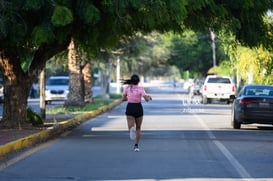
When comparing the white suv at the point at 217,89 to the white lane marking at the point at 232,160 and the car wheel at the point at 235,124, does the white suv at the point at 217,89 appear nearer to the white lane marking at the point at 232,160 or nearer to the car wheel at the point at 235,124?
the car wheel at the point at 235,124

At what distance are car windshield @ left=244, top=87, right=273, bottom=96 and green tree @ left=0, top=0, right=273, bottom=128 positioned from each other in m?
3.05

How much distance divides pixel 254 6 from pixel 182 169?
833cm

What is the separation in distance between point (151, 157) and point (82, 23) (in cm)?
486

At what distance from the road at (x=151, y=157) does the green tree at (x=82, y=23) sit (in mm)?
2257

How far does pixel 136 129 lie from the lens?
50.5 ft

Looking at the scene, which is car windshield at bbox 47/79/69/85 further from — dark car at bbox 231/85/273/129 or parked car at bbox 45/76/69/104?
dark car at bbox 231/85/273/129

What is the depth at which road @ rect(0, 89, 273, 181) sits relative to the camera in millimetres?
11602

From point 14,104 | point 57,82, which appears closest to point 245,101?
point 14,104

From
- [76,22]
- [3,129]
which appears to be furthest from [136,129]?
[3,129]

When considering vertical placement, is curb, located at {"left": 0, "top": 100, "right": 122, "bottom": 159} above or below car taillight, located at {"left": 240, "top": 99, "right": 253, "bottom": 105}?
below

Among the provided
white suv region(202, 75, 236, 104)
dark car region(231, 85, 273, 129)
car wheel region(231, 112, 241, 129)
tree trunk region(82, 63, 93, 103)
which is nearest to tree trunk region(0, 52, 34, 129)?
dark car region(231, 85, 273, 129)

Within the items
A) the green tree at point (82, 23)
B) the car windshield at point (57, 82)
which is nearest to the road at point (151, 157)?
the green tree at point (82, 23)

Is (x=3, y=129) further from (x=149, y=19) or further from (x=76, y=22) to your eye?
(x=149, y=19)

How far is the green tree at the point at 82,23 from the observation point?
16312 millimetres
